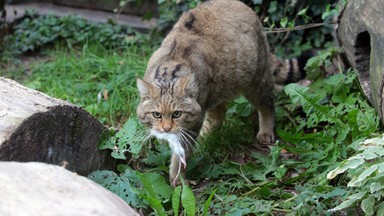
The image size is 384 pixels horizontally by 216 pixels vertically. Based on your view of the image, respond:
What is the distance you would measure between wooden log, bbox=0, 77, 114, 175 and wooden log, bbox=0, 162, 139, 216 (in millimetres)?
616

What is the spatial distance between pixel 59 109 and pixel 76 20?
405 cm

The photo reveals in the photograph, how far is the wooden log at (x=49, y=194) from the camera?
2.88 meters

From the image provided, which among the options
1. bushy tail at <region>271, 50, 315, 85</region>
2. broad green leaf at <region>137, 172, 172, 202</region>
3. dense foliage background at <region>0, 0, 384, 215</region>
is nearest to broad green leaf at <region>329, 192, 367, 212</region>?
dense foliage background at <region>0, 0, 384, 215</region>

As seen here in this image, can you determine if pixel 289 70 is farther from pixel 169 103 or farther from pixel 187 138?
pixel 169 103

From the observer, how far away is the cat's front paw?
6035 millimetres

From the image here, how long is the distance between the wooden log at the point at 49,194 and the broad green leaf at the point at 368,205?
55.0 inches

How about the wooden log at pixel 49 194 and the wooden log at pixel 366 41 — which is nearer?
the wooden log at pixel 49 194

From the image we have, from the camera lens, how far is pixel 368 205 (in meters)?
3.94

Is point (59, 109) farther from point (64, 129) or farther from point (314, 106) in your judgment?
point (314, 106)

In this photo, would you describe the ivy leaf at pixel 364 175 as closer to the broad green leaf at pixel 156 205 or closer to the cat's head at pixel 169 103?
the broad green leaf at pixel 156 205

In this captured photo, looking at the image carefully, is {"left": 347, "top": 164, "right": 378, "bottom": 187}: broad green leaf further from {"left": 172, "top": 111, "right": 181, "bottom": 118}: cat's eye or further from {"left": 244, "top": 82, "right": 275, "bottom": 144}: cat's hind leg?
{"left": 244, "top": 82, "right": 275, "bottom": 144}: cat's hind leg

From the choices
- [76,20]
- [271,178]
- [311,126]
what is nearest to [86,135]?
[271,178]

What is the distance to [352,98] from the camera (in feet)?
18.6

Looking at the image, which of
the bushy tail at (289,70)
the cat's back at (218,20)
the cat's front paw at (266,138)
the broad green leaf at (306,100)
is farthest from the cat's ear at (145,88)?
the bushy tail at (289,70)
